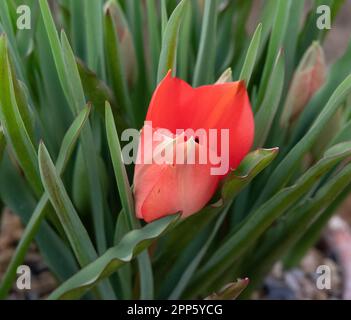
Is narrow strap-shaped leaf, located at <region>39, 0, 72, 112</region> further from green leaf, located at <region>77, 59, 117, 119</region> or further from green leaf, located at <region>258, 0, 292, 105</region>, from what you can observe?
green leaf, located at <region>258, 0, 292, 105</region>

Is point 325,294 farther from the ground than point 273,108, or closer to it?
closer to it

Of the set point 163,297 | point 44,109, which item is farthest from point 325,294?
point 44,109

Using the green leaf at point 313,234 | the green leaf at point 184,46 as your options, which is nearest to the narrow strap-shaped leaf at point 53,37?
the green leaf at point 184,46

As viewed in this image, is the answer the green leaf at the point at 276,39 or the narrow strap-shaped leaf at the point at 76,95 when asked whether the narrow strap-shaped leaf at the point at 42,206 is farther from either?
the green leaf at the point at 276,39

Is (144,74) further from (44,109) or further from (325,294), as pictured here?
(325,294)

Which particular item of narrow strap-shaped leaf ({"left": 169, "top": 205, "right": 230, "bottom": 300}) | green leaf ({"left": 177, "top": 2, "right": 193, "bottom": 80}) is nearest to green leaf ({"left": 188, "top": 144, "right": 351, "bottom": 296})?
narrow strap-shaped leaf ({"left": 169, "top": 205, "right": 230, "bottom": 300})

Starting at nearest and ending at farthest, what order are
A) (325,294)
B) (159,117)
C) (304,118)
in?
(159,117) < (304,118) < (325,294)

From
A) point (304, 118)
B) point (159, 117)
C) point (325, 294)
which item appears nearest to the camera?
point (159, 117)
